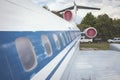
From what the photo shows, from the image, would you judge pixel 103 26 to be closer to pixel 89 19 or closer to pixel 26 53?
pixel 89 19

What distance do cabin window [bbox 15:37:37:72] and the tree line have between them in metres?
68.7

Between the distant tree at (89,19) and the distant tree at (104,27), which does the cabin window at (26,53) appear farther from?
the distant tree at (89,19)

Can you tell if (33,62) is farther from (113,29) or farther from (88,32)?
(113,29)

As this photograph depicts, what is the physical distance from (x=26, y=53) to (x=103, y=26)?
70200 mm

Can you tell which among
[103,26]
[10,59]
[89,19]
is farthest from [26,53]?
[89,19]

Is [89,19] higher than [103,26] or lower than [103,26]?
higher

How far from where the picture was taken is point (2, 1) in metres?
3.04

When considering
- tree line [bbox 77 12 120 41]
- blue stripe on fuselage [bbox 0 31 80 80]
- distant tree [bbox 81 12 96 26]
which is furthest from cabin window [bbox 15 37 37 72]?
distant tree [bbox 81 12 96 26]

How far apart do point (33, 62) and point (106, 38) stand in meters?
69.5

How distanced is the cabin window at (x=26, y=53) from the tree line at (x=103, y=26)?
6873 centimetres

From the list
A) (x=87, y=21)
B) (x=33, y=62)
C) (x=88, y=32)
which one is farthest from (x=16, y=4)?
(x=87, y=21)

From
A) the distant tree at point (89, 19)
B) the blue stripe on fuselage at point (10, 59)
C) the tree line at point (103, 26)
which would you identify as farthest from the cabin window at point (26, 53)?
the distant tree at point (89, 19)

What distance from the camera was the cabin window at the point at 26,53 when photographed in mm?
3172

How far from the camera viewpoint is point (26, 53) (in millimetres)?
3398
